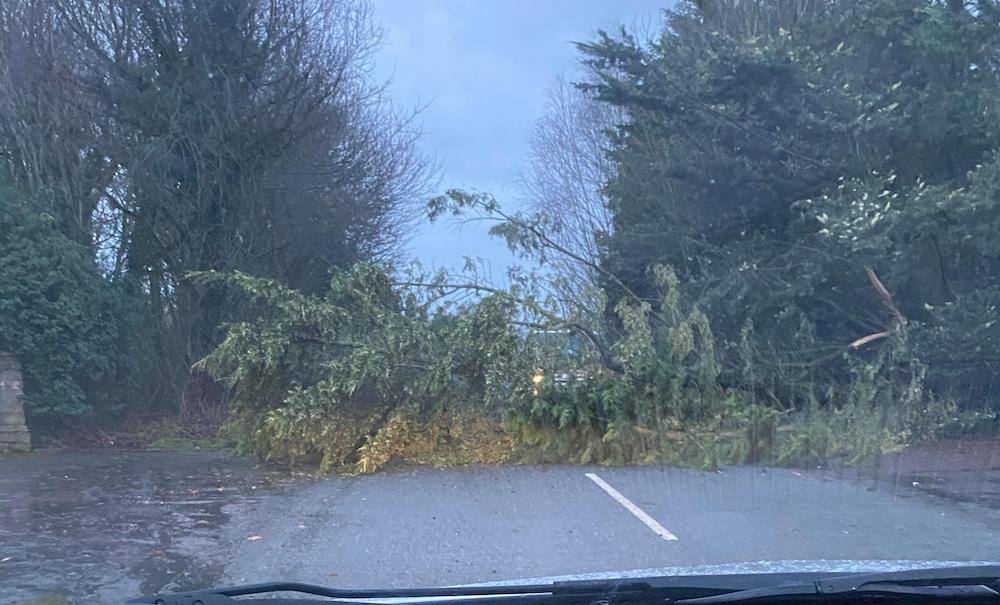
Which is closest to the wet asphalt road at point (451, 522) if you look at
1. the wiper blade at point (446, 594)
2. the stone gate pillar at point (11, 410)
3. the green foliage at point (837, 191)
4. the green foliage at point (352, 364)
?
the green foliage at point (352, 364)

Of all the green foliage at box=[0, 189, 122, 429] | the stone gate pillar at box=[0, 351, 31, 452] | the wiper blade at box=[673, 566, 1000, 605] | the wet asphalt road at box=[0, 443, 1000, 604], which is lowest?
the wet asphalt road at box=[0, 443, 1000, 604]

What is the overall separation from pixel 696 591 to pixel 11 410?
14596 millimetres

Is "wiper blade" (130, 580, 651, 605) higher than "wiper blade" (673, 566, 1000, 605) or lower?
lower

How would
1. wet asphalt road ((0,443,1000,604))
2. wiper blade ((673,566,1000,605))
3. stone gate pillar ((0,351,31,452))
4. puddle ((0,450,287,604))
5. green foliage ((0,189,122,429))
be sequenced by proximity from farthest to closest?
green foliage ((0,189,122,429)), stone gate pillar ((0,351,31,452)), wet asphalt road ((0,443,1000,604)), puddle ((0,450,287,604)), wiper blade ((673,566,1000,605))

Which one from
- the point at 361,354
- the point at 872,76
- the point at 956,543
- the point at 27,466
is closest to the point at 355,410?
the point at 361,354

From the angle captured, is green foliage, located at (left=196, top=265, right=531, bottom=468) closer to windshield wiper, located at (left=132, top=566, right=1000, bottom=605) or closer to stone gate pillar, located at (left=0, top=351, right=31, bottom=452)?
stone gate pillar, located at (left=0, top=351, right=31, bottom=452)

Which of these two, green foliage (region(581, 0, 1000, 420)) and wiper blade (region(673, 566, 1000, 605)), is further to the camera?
green foliage (region(581, 0, 1000, 420))

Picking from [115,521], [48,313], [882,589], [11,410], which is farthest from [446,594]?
[48,313]

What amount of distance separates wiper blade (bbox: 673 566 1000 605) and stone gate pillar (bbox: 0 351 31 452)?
14560 millimetres

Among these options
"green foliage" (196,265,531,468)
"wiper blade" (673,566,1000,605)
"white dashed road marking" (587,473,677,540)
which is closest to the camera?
"wiper blade" (673,566,1000,605)

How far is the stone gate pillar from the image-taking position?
16375mm

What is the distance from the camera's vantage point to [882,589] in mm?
3951

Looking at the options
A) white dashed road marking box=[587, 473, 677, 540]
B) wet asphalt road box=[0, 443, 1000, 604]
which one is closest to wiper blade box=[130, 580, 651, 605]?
wet asphalt road box=[0, 443, 1000, 604]

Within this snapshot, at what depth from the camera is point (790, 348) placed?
56.5 feet
